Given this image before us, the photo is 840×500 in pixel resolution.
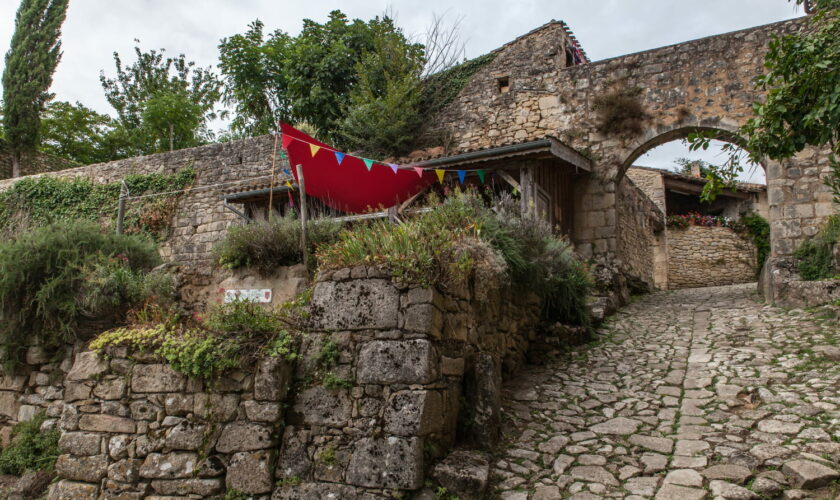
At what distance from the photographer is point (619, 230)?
34.6 feet

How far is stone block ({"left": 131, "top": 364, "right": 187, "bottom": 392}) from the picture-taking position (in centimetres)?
427

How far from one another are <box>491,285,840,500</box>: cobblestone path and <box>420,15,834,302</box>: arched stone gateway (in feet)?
9.69

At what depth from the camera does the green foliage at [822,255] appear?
770 centimetres

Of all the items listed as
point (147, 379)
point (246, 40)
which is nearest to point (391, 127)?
point (246, 40)

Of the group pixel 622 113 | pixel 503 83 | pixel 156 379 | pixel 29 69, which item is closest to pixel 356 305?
pixel 156 379

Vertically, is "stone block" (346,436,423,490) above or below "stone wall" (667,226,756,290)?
below

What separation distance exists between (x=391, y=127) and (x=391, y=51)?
6.51 ft

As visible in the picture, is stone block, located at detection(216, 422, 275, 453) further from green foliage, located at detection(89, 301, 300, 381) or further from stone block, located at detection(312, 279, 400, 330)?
stone block, located at detection(312, 279, 400, 330)

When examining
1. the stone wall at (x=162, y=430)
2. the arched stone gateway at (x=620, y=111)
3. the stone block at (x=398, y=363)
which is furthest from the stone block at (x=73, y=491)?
the arched stone gateway at (x=620, y=111)

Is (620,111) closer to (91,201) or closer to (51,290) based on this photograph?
(51,290)

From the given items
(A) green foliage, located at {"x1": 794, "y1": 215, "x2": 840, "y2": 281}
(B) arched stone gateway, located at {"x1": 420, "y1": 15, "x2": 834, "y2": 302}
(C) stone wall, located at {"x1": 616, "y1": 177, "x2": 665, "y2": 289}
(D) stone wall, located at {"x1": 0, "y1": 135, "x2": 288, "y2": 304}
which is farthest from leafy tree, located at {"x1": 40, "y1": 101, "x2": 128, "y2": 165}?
(A) green foliage, located at {"x1": 794, "y1": 215, "x2": 840, "y2": 281}

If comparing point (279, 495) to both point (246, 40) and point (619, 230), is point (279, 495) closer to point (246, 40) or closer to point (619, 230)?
point (619, 230)

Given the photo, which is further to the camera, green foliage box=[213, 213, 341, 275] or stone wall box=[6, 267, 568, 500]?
A: green foliage box=[213, 213, 341, 275]

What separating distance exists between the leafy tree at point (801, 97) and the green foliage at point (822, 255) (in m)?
3.88
